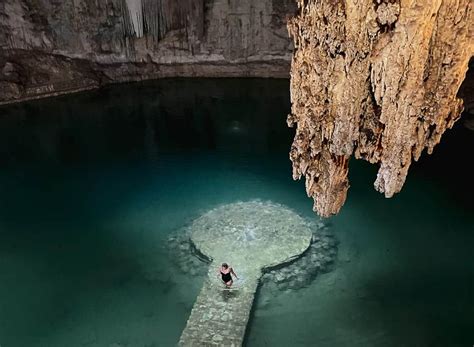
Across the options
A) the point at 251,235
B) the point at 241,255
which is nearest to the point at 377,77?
the point at 241,255

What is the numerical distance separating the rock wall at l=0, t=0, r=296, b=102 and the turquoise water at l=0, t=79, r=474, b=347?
6.60 ft

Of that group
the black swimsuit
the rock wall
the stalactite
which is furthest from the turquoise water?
the stalactite

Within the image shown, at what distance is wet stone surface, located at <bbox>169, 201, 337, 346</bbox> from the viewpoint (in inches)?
265

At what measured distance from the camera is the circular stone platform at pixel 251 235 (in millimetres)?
8016

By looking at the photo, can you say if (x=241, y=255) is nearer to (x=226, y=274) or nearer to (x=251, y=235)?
(x=251, y=235)

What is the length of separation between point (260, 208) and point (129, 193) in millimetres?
3017

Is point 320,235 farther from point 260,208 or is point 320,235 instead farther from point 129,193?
point 129,193

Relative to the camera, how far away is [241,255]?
26.5 feet

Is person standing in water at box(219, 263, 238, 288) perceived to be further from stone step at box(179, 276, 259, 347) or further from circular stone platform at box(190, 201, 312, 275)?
circular stone platform at box(190, 201, 312, 275)

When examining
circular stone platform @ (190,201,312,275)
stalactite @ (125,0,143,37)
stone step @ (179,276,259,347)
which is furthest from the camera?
stalactite @ (125,0,143,37)

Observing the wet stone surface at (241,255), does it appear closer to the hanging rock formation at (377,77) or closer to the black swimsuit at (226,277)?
the black swimsuit at (226,277)

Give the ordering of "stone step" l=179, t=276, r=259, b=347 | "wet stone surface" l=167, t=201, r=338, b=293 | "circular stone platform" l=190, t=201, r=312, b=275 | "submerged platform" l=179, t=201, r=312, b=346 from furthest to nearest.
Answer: "circular stone platform" l=190, t=201, r=312, b=275 → "wet stone surface" l=167, t=201, r=338, b=293 → "submerged platform" l=179, t=201, r=312, b=346 → "stone step" l=179, t=276, r=259, b=347

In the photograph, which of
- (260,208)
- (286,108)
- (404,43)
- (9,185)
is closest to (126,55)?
(286,108)

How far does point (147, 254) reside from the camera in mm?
8477
